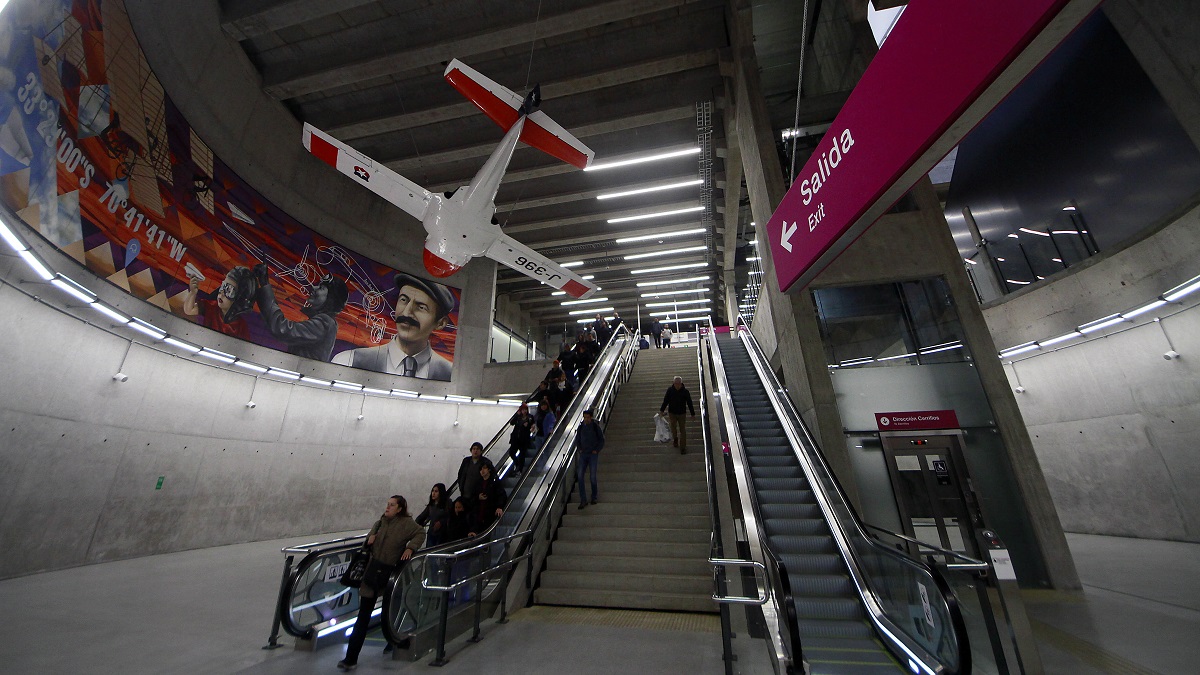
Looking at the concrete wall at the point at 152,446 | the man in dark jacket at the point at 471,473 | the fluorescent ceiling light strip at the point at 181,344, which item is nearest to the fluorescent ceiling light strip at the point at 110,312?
the concrete wall at the point at 152,446

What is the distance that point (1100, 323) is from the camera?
7.18 metres

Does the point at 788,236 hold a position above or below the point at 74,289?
below

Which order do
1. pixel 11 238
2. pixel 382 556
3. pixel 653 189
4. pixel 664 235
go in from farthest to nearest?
pixel 664 235, pixel 653 189, pixel 11 238, pixel 382 556

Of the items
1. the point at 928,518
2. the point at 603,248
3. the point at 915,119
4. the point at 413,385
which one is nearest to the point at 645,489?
the point at 928,518

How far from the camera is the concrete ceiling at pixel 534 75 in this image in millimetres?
9078

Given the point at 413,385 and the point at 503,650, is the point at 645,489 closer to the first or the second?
the point at 503,650

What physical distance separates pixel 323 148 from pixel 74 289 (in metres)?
3.54

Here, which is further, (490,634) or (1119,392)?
(1119,392)

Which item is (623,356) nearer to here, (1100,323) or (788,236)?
(788,236)

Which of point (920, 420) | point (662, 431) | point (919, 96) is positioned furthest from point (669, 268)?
point (919, 96)

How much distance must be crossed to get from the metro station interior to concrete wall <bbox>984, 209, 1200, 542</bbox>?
59 mm

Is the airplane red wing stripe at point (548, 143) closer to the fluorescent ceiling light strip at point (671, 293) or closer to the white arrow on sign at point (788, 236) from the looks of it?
the white arrow on sign at point (788, 236)

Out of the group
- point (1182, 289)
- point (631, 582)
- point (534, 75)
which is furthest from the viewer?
point (534, 75)

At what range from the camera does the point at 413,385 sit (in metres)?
12.9
